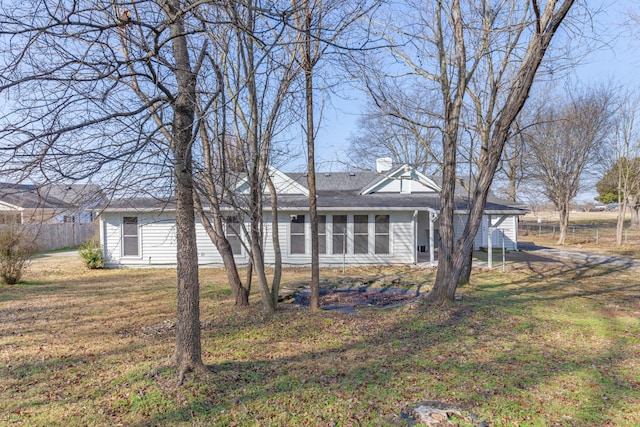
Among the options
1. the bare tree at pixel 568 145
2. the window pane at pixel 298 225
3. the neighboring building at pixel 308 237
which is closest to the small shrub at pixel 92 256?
the neighboring building at pixel 308 237

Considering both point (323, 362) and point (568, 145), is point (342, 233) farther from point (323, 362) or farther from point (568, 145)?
Result: point (568, 145)

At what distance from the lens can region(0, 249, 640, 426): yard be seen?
3643mm

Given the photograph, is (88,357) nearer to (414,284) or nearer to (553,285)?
(414,284)

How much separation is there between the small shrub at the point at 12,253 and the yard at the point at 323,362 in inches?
82.3

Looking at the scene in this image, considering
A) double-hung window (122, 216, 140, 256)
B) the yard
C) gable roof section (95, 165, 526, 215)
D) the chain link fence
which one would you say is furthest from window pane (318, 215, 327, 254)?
the chain link fence

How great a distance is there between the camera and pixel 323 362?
16.4 ft

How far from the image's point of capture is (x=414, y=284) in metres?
11.1

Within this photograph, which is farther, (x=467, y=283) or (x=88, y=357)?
(x=467, y=283)

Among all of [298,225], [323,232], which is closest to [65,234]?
[298,225]

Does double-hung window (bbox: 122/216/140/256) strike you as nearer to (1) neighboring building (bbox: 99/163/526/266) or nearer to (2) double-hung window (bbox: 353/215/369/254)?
(1) neighboring building (bbox: 99/163/526/266)

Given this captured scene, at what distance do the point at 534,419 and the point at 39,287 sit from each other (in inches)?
469

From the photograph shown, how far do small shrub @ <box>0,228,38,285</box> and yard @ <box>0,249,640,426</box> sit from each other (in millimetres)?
2091

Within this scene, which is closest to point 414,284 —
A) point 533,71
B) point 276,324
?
point 276,324

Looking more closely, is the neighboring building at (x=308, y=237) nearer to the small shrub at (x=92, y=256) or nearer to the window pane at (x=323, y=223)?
the window pane at (x=323, y=223)
